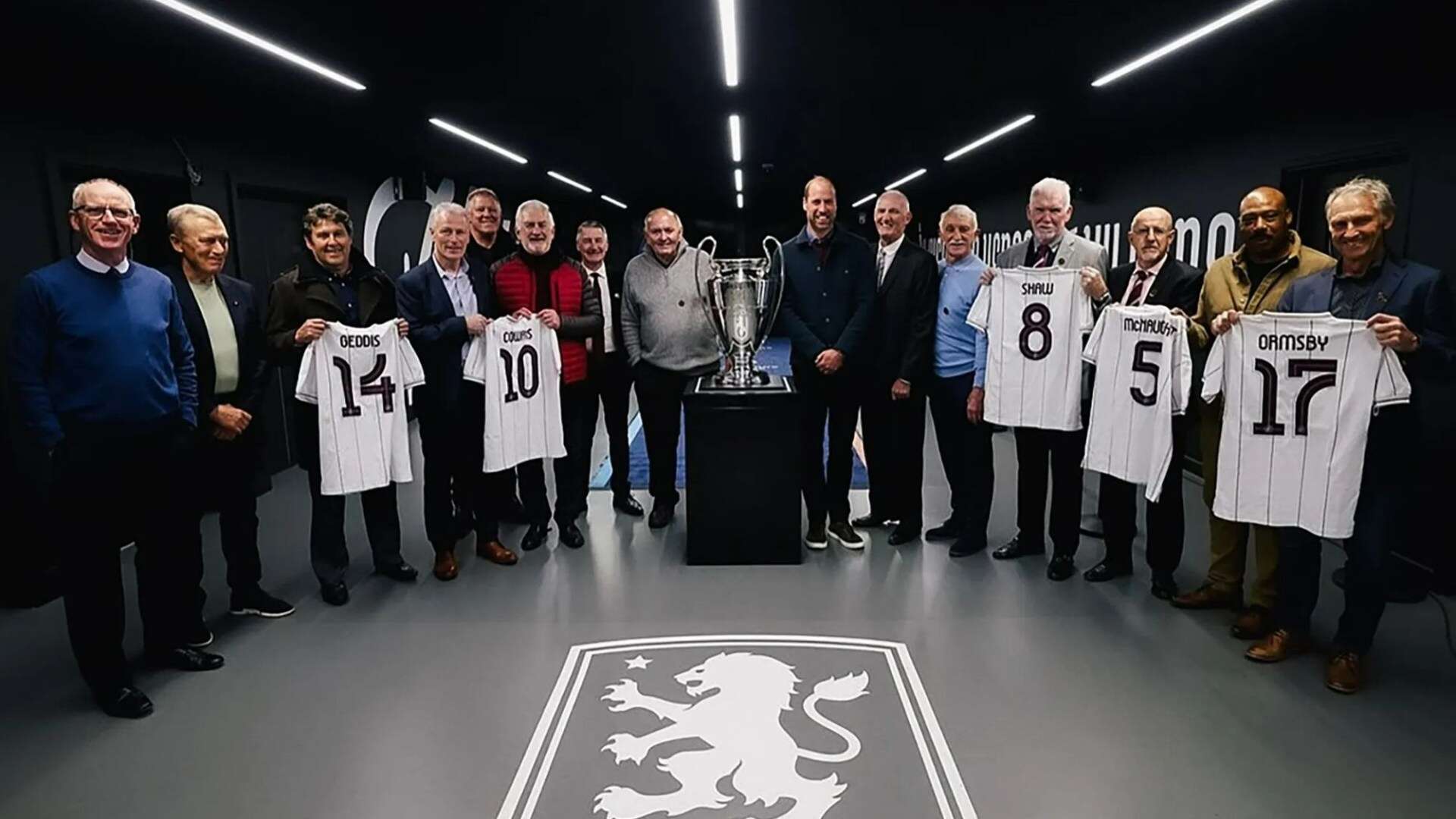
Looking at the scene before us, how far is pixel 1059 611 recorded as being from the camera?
3.51 metres

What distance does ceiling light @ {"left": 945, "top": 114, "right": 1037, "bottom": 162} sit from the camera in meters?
7.17

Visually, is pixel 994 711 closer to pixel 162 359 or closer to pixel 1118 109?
pixel 162 359

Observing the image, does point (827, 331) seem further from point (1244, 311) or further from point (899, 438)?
point (1244, 311)

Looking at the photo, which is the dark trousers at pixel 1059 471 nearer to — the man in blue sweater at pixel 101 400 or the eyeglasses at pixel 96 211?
the man in blue sweater at pixel 101 400

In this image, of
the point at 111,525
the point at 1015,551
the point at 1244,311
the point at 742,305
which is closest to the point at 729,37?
the point at 742,305

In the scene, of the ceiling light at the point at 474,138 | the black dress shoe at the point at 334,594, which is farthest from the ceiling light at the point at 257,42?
the black dress shoe at the point at 334,594

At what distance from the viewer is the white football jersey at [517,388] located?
154 inches

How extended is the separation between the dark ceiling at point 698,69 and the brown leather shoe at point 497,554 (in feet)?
8.37

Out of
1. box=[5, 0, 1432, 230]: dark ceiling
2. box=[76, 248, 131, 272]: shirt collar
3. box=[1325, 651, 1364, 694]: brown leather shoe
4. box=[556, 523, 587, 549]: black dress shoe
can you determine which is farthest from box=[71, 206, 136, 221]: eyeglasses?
box=[1325, 651, 1364, 694]: brown leather shoe

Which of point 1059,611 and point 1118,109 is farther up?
point 1118,109

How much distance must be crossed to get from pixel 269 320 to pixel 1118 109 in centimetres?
592

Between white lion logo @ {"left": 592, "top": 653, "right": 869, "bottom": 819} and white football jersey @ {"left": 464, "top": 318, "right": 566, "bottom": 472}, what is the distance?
4.88 ft

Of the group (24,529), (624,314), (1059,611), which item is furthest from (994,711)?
(24,529)

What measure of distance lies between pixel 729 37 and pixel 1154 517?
139 inches
